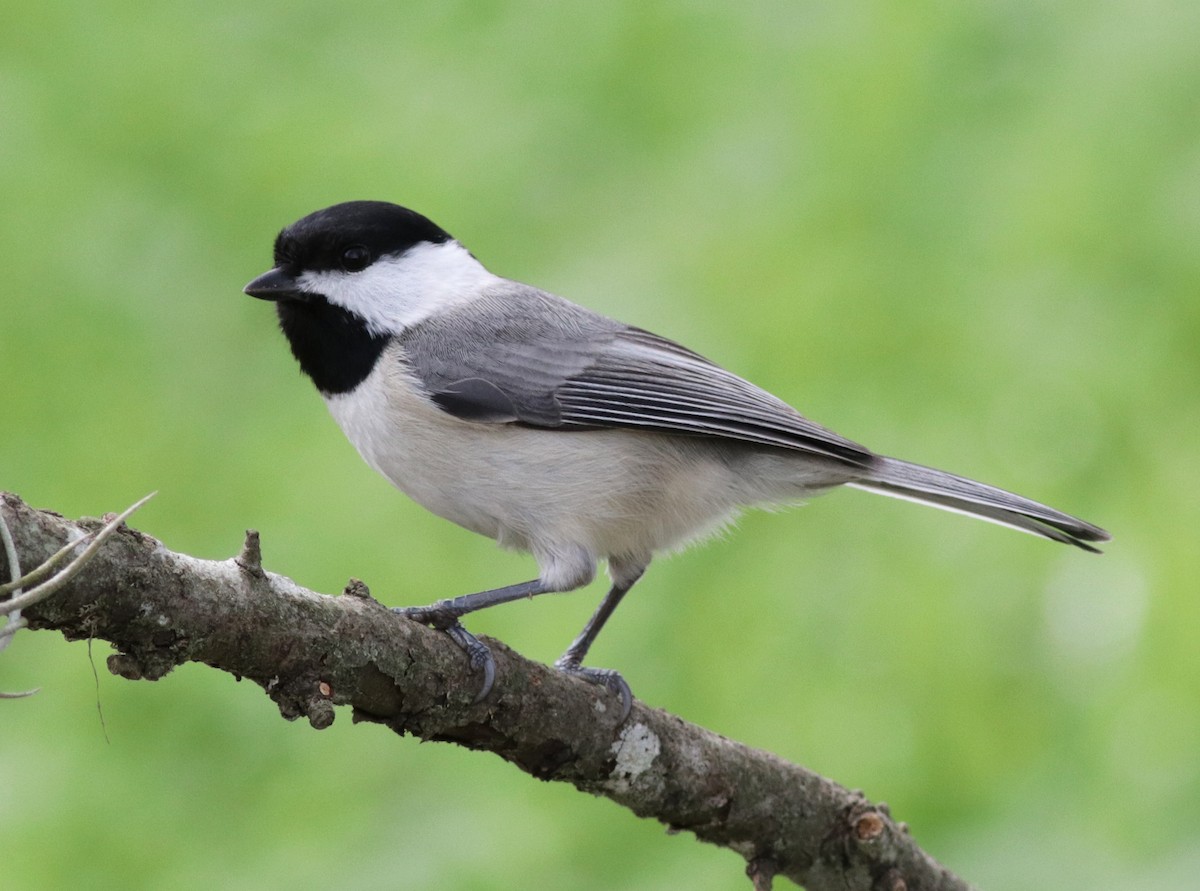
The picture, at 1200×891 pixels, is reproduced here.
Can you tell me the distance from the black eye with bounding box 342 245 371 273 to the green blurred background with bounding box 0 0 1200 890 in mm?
1029

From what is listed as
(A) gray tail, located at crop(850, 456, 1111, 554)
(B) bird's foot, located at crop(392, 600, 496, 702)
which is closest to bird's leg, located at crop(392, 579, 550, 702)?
(B) bird's foot, located at crop(392, 600, 496, 702)

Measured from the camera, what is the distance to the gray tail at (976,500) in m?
2.90

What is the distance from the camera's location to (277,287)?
297 cm

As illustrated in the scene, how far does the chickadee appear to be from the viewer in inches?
113

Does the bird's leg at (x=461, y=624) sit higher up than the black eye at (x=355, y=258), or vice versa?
the black eye at (x=355, y=258)

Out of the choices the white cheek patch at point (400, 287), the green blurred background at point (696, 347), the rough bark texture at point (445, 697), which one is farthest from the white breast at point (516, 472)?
the green blurred background at point (696, 347)

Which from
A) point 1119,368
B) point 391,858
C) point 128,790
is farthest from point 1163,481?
point 128,790

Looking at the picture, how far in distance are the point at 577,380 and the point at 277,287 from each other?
2.27 ft

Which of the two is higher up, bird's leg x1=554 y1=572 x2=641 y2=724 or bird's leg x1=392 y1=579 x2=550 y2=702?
bird's leg x1=392 y1=579 x2=550 y2=702

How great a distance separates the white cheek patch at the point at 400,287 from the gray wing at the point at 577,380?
0.05m

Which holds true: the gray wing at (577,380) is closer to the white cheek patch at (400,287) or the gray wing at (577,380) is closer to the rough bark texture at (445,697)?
the white cheek patch at (400,287)

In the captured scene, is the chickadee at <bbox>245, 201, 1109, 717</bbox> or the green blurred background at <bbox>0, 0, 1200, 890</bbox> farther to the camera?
the green blurred background at <bbox>0, 0, 1200, 890</bbox>

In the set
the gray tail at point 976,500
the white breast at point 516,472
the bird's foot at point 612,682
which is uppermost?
the gray tail at point 976,500

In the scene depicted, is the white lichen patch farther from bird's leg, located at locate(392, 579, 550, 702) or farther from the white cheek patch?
the white cheek patch
